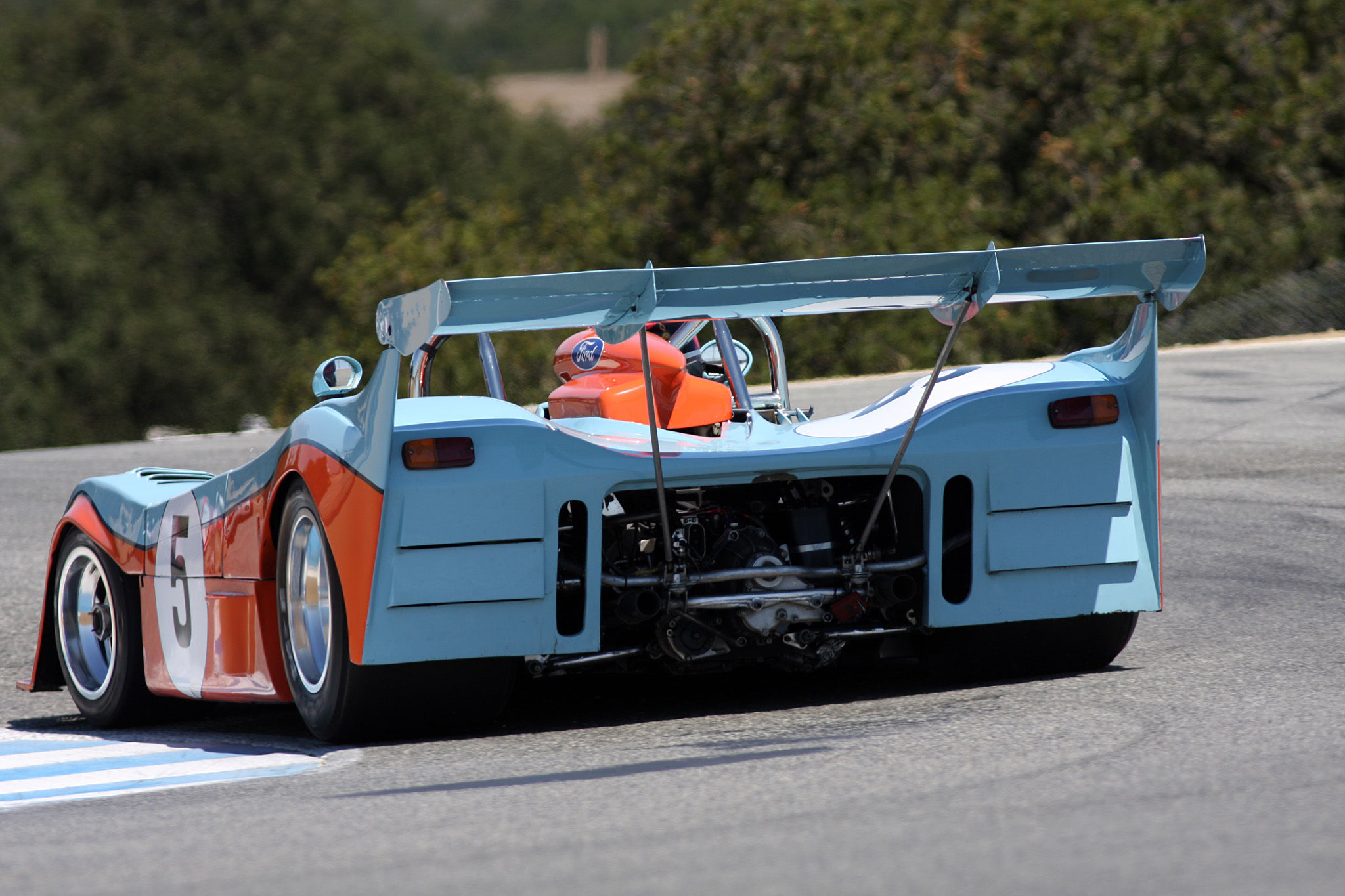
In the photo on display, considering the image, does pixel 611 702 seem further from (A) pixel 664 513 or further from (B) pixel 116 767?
(B) pixel 116 767

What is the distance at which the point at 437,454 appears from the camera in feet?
15.9

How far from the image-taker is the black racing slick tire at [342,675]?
497 centimetres

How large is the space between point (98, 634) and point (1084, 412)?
12.1 feet

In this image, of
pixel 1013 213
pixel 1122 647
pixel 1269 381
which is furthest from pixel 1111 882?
pixel 1013 213

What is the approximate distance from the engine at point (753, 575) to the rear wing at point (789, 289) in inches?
25.6

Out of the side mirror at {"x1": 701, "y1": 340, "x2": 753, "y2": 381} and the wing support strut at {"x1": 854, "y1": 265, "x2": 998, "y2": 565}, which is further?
the side mirror at {"x1": 701, "y1": 340, "x2": 753, "y2": 381}

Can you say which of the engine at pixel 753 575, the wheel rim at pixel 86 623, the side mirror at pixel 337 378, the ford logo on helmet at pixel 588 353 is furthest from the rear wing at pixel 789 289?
the wheel rim at pixel 86 623

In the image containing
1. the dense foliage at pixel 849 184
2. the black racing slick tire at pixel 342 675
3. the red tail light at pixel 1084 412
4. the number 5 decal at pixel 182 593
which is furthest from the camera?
the dense foliage at pixel 849 184

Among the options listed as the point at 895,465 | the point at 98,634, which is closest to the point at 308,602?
the point at 98,634

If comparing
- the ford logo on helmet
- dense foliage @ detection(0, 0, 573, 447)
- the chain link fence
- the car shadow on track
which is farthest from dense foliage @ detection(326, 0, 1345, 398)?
the ford logo on helmet

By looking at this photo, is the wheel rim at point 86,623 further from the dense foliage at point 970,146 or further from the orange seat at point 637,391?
the dense foliage at point 970,146

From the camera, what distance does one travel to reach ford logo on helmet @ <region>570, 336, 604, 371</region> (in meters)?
5.96

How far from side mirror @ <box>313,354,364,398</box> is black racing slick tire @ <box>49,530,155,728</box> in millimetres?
1160

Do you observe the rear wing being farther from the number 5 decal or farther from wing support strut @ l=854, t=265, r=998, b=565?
the number 5 decal
